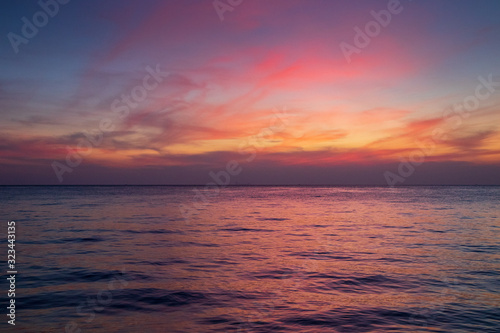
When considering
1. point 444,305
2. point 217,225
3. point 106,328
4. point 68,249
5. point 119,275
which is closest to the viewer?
point 106,328

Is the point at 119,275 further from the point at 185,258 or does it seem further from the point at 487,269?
the point at 487,269

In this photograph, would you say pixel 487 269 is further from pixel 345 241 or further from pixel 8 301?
pixel 8 301

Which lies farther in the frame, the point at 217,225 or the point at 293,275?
the point at 217,225

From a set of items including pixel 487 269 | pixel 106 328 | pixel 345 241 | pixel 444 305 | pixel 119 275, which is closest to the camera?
pixel 106 328

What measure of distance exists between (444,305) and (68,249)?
73.1 ft

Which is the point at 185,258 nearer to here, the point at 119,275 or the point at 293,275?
the point at 119,275

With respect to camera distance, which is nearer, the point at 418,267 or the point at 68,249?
the point at 418,267

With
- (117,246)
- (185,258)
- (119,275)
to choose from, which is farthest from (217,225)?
(119,275)

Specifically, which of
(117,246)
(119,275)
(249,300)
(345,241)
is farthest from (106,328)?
(345,241)

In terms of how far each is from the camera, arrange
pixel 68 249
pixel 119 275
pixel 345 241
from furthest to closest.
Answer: pixel 345 241, pixel 68 249, pixel 119 275

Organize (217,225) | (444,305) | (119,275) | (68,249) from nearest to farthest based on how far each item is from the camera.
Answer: (444,305) < (119,275) < (68,249) < (217,225)

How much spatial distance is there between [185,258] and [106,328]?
1065 centimetres

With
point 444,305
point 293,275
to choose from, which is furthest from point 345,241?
point 444,305

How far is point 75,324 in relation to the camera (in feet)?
36.6
